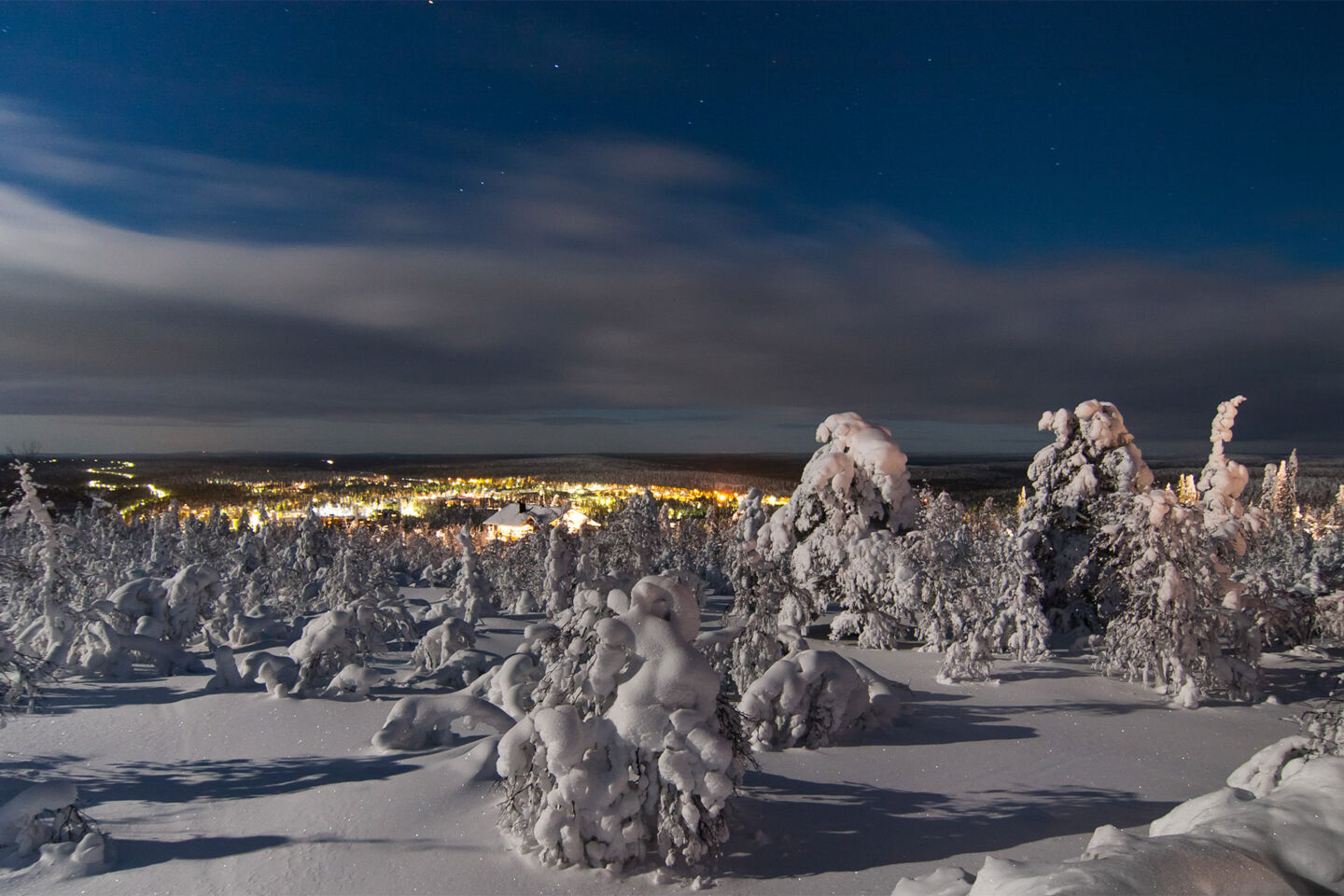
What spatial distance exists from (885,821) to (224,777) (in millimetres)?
10897

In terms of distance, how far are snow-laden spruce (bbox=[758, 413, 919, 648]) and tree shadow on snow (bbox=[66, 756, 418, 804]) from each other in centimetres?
1587

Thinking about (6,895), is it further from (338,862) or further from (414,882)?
(414,882)

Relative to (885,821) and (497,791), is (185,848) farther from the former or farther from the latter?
(885,821)

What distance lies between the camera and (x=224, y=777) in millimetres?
12031

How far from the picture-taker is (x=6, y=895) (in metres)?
7.98

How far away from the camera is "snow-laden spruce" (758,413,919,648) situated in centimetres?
2356

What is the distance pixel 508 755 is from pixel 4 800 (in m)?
9.63

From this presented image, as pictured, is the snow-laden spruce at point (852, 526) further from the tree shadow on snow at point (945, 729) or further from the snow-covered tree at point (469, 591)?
the snow-covered tree at point (469, 591)

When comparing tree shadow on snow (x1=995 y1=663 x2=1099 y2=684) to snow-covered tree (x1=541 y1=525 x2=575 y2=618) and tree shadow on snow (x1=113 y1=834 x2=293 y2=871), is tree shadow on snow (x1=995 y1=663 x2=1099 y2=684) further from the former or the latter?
snow-covered tree (x1=541 y1=525 x2=575 y2=618)

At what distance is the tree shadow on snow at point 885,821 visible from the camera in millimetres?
8484

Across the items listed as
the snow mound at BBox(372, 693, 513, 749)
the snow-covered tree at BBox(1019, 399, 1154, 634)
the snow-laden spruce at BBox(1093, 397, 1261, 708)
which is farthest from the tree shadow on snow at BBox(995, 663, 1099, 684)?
the snow mound at BBox(372, 693, 513, 749)

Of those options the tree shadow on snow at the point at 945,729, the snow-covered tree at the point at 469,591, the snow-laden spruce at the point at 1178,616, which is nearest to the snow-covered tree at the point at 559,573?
the snow-covered tree at the point at 469,591

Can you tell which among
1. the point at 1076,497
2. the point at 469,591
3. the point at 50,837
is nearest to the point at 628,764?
the point at 50,837

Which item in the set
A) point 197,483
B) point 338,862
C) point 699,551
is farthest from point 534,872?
point 197,483
